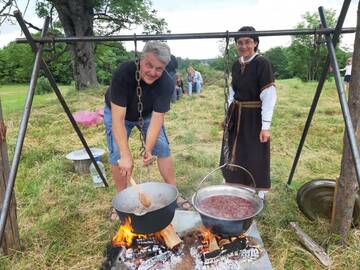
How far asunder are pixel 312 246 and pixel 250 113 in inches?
50.3

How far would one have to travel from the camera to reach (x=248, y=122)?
314 centimetres

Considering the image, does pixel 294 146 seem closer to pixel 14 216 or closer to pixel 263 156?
pixel 263 156

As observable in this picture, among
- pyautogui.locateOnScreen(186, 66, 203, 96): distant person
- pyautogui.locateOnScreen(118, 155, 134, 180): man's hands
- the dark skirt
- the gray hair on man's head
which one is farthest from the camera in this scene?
pyautogui.locateOnScreen(186, 66, 203, 96): distant person

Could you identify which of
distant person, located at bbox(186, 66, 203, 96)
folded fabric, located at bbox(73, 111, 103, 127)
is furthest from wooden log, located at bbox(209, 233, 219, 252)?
distant person, located at bbox(186, 66, 203, 96)

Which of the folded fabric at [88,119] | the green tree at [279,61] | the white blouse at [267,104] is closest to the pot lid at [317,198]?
the white blouse at [267,104]

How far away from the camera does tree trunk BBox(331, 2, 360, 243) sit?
8.30 feet

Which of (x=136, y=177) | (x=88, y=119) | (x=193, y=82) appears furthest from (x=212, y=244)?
(x=193, y=82)

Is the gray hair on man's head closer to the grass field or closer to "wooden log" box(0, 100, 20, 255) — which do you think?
"wooden log" box(0, 100, 20, 255)

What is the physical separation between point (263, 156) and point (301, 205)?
61cm

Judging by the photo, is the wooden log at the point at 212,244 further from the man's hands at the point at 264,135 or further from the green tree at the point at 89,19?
the green tree at the point at 89,19

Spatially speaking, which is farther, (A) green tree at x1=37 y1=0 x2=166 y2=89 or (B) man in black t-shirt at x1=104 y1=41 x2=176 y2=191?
(A) green tree at x1=37 y1=0 x2=166 y2=89

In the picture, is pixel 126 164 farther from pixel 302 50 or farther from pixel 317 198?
pixel 302 50

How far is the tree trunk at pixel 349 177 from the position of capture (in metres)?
2.53

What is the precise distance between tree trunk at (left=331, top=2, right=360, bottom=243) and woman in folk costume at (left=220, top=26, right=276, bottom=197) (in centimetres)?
63
